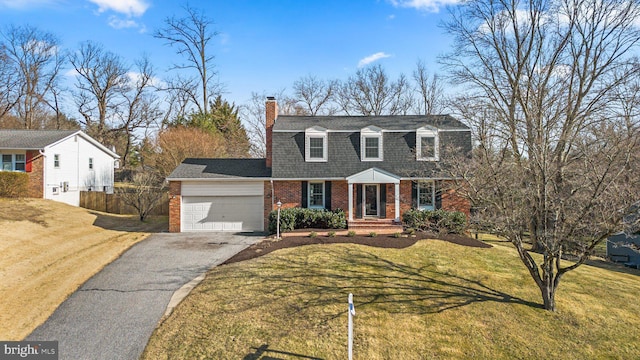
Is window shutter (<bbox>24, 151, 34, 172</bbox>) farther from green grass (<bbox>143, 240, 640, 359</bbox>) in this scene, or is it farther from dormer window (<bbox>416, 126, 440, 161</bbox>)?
dormer window (<bbox>416, 126, 440, 161</bbox>)

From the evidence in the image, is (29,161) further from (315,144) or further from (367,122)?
(367,122)

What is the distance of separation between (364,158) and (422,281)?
8849mm

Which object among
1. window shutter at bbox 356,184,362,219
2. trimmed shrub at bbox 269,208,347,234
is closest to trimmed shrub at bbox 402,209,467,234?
window shutter at bbox 356,184,362,219

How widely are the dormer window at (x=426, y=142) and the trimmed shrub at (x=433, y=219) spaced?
294cm

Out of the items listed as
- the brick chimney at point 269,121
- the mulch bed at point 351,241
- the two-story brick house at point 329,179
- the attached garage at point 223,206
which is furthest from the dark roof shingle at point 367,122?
the mulch bed at point 351,241

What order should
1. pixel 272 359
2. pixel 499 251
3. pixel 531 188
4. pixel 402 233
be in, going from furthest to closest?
pixel 402 233, pixel 499 251, pixel 531 188, pixel 272 359

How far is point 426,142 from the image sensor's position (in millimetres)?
17359

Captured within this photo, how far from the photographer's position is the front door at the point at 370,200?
17.0 metres

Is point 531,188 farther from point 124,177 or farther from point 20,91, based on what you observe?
point 20,91

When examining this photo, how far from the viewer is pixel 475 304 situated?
8.32 meters

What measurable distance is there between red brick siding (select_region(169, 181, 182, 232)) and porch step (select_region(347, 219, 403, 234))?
28.8ft

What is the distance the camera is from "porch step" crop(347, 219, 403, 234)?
15070 millimetres

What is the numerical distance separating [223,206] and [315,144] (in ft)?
19.3

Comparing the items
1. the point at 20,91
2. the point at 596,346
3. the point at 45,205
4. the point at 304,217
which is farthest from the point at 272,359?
the point at 20,91
